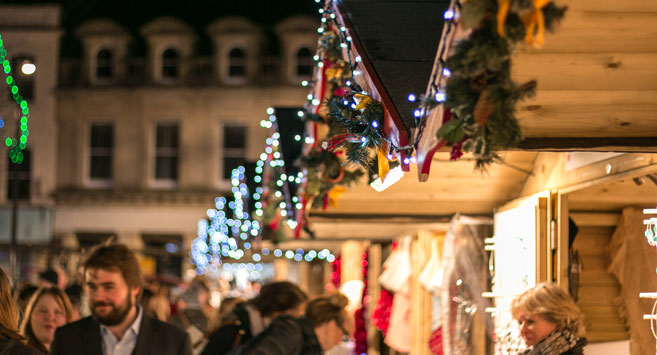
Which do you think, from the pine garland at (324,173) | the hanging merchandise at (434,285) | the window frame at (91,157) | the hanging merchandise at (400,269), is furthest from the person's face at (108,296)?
the window frame at (91,157)

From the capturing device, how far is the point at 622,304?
7.22m

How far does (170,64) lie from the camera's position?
33.2 metres

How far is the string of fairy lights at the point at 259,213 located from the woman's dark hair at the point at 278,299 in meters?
1.64

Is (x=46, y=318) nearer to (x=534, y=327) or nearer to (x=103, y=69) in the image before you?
(x=534, y=327)

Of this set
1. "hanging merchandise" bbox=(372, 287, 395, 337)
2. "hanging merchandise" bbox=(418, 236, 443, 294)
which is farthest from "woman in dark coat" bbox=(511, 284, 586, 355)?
"hanging merchandise" bbox=(372, 287, 395, 337)

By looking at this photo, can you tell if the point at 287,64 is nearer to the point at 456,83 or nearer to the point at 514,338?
the point at 514,338

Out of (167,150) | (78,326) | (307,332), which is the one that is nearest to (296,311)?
(307,332)

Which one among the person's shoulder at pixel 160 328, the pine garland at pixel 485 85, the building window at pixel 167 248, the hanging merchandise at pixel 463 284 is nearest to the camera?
the pine garland at pixel 485 85

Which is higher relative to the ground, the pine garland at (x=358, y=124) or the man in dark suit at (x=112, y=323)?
the pine garland at (x=358, y=124)

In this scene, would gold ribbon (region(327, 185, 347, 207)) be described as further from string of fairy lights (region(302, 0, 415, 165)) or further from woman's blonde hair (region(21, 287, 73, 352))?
woman's blonde hair (region(21, 287, 73, 352))

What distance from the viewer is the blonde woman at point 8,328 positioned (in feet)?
14.7

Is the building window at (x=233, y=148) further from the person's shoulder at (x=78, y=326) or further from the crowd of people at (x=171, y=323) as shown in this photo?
the person's shoulder at (x=78, y=326)

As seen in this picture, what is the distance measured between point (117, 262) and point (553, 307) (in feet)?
7.06

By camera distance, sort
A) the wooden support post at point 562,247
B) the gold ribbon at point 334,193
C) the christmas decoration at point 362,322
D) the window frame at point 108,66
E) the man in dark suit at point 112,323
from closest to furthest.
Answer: the man in dark suit at point 112,323 → the wooden support post at point 562,247 → the gold ribbon at point 334,193 → the christmas decoration at point 362,322 → the window frame at point 108,66
